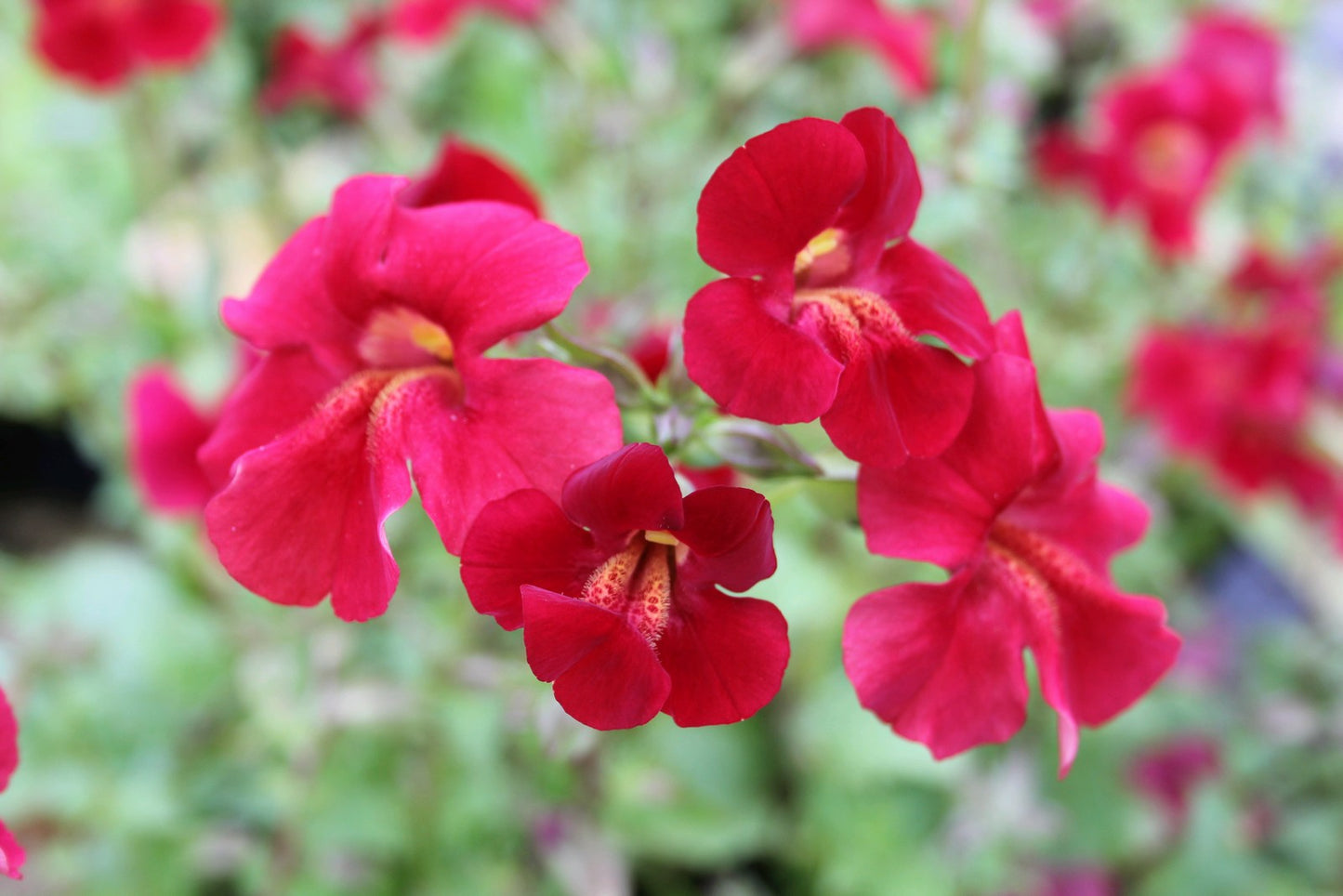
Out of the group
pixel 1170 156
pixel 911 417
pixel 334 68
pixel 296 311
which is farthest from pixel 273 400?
pixel 1170 156

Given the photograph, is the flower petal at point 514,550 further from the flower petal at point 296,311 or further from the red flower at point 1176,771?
the red flower at point 1176,771

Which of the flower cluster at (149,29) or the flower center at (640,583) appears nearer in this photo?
the flower center at (640,583)

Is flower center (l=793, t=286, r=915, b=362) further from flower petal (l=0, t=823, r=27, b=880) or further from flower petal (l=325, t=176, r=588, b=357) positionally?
flower petal (l=0, t=823, r=27, b=880)

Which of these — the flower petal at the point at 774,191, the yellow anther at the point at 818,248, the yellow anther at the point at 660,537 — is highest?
the flower petal at the point at 774,191

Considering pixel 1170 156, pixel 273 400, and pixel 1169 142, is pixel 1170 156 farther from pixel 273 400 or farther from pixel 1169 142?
pixel 273 400

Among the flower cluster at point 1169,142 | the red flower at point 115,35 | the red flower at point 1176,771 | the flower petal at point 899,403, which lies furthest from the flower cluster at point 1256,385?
the red flower at point 115,35

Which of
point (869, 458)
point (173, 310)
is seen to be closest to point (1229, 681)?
point (869, 458)

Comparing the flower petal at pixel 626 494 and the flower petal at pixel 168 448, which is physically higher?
the flower petal at pixel 626 494

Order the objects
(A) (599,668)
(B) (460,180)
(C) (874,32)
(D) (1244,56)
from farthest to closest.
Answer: (D) (1244,56)
(C) (874,32)
(B) (460,180)
(A) (599,668)
